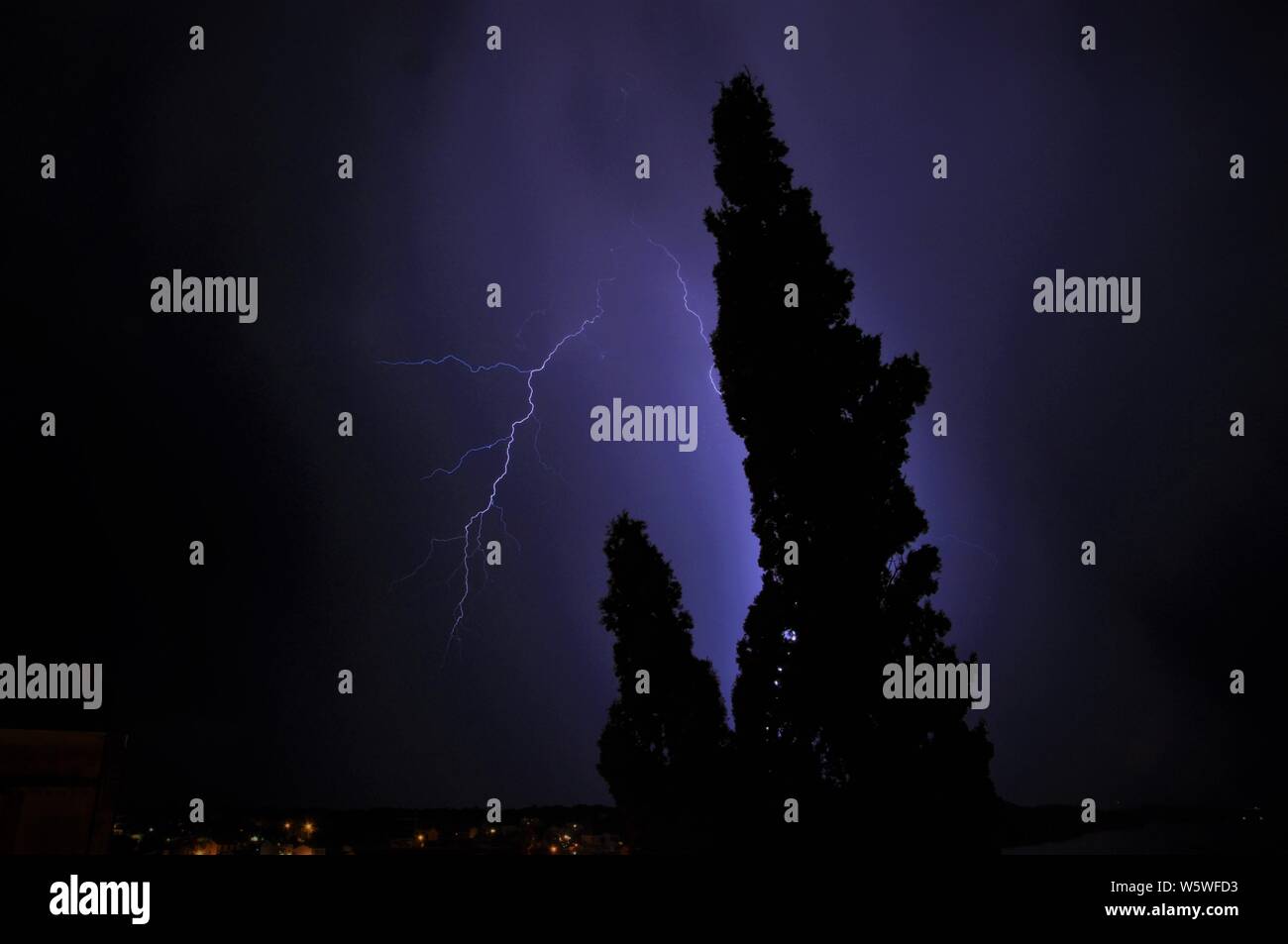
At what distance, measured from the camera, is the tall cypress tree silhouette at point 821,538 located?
890 cm

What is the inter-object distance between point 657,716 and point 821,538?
10.1 feet

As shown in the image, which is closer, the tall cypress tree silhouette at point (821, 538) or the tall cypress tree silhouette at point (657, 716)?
the tall cypress tree silhouette at point (821, 538)

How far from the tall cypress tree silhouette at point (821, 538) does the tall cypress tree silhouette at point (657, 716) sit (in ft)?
1.90

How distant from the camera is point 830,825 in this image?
29.3 feet

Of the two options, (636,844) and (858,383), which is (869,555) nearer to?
(858,383)

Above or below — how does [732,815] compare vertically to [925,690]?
below

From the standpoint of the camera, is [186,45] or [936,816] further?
[186,45]

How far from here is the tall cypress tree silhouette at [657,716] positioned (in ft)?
32.1

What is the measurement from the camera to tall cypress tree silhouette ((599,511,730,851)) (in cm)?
980

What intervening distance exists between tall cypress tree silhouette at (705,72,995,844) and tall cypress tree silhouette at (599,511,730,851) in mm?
580
